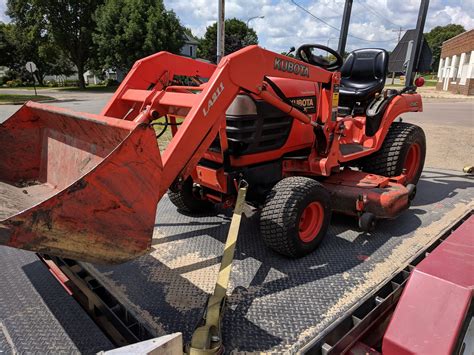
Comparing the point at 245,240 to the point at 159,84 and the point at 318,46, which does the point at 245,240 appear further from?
the point at 318,46

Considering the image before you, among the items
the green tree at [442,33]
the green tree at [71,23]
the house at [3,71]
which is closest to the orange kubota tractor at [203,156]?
the green tree at [71,23]

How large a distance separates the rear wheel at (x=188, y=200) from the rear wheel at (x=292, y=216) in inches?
40.3

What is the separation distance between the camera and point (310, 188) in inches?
116

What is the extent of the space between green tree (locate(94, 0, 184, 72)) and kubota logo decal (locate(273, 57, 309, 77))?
28085 mm

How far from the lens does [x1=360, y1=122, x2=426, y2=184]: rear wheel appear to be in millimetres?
4152

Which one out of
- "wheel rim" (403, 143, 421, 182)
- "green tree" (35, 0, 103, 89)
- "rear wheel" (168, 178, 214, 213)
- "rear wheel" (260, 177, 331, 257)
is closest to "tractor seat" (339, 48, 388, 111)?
"wheel rim" (403, 143, 421, 182)

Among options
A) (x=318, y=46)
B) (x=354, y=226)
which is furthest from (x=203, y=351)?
(x=318, y=46)

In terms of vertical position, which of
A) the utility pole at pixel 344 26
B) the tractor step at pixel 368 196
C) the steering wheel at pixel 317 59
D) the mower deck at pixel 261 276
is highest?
the utility pole at pixel 344 26

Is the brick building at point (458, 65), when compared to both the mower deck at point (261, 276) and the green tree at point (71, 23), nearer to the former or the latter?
the mower deck at point (261, 276)

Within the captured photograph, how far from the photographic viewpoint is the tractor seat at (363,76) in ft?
14.5

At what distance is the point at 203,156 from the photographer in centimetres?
320

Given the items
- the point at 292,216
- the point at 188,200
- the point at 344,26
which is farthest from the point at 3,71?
the point at 292,216

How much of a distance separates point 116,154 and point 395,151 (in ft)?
11.0

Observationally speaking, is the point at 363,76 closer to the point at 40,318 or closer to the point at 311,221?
the point at 311,221
